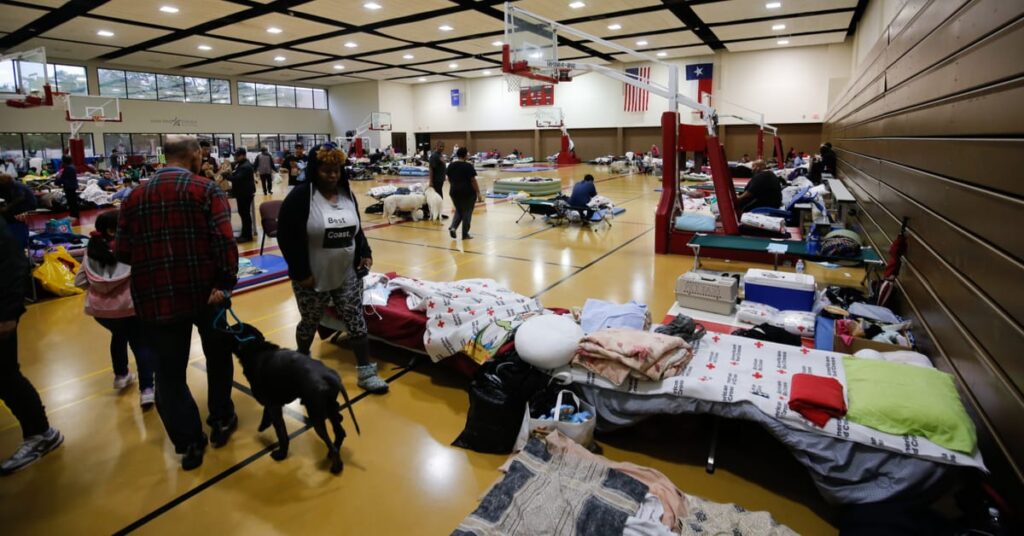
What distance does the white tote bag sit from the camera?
9.29 feet

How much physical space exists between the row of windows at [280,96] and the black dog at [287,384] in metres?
29.6

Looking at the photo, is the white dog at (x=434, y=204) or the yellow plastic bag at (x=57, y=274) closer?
the yellow plastic bag at (x=57, y=274)

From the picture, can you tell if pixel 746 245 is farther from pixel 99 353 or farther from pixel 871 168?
pixel 99 353

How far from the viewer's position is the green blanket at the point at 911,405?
2309 mm

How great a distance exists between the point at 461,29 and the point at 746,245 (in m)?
14.2

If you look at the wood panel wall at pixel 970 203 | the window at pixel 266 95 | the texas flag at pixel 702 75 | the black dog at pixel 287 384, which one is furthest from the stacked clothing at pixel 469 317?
the window at pixel 266 95

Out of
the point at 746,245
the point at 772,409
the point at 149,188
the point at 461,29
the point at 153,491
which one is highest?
the point at 461,29

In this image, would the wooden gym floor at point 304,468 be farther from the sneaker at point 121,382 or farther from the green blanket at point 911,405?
the green blanket at point 911,405

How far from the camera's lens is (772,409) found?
2.62m

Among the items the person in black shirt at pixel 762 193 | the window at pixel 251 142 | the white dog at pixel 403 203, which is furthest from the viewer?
the window at pixel 251 142

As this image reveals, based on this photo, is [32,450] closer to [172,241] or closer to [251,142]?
[172,241]

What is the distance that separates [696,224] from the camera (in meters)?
7.80

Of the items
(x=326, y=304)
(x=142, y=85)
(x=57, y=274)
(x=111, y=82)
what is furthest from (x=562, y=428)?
(x=142, y=85)

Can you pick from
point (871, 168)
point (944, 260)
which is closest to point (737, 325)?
point (944, 260)
